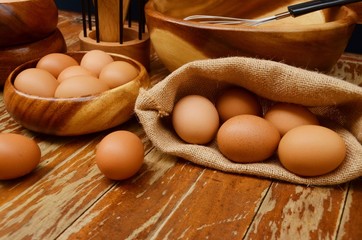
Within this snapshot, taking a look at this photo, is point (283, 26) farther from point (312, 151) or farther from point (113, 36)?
point (113, 36)

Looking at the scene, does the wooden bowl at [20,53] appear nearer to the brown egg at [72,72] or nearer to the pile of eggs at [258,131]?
the brown egg at [72,72]

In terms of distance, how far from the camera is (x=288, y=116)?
0.54m

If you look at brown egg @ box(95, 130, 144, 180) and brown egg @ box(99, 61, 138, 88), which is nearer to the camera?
brown egg @ box(95, 130, 144, 180)

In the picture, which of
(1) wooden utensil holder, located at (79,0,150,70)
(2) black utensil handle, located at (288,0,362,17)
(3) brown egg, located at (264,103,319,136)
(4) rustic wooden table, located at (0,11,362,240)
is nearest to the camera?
(4) rustic wooden table, located at (0,11,362,240)

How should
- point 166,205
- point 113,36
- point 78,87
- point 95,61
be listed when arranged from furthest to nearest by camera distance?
point 113,36, point 95,61, point 78,87, point 166,205

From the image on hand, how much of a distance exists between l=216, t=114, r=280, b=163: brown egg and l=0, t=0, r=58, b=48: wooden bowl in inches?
15.7

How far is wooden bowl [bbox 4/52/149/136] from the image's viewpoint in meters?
0.55

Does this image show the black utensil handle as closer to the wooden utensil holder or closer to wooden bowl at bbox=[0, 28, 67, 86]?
the wooden utensil holder

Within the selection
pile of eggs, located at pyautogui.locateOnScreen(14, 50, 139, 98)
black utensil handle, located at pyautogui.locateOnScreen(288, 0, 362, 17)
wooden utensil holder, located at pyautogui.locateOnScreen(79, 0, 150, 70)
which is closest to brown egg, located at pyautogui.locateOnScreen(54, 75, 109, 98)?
pile of eggs, located at pyautogui.locateOnScreen(14, 50, 139, 98)

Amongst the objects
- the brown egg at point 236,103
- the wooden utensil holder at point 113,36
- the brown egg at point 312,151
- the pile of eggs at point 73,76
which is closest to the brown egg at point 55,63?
the pile of eggs at point 73,76

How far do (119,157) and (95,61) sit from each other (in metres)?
0.25

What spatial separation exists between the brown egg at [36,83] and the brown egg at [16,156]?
103 mm

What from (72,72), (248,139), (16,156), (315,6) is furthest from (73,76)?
(315,6)

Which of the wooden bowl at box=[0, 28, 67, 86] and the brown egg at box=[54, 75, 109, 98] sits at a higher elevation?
the brown egg at box=[54, 75, 109, 98]
